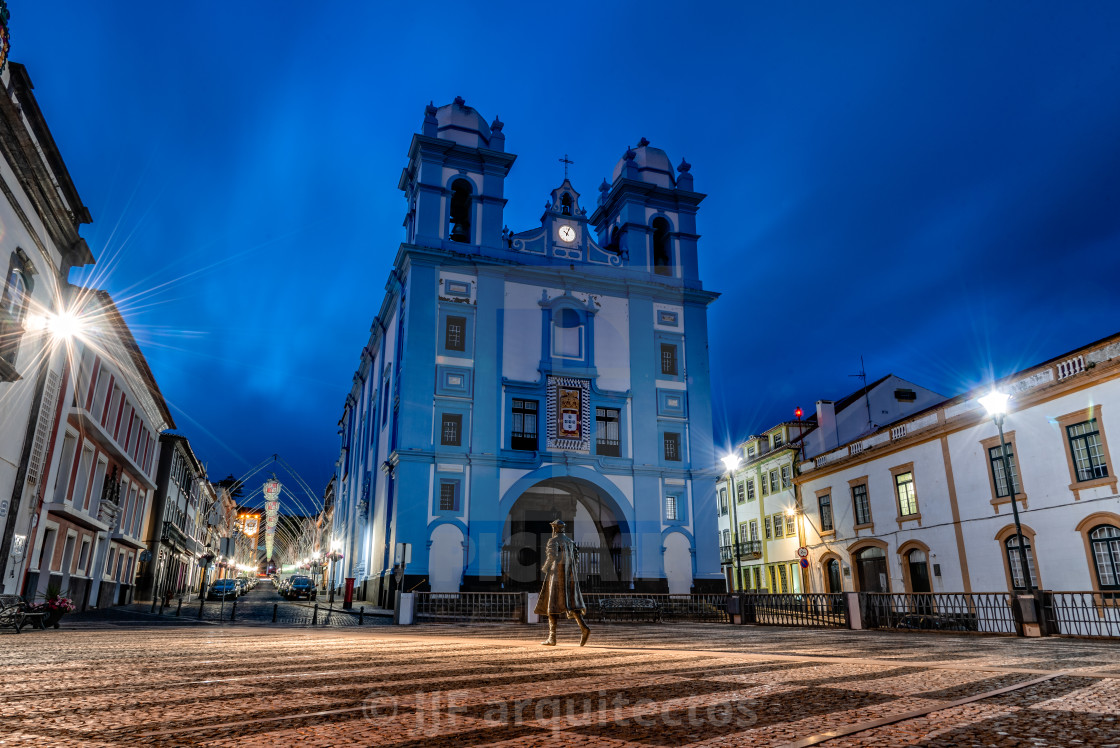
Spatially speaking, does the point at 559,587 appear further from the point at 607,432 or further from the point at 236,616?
the point at 607,432

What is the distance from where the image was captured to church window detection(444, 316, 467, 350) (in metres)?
33.3

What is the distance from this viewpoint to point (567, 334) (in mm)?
35625

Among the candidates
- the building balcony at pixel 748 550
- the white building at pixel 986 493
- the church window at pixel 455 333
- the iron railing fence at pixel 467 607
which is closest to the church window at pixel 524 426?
the church window at pixel 455 333

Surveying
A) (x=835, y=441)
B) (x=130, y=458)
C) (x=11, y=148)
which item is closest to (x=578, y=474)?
(x=835, y=441)

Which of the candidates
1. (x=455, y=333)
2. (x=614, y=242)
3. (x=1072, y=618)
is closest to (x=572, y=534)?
(x=455, y=333)

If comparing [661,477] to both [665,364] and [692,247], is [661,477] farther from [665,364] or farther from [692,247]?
[692,247]

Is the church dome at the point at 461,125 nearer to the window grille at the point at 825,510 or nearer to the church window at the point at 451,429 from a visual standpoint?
the church window at the point at 451,429

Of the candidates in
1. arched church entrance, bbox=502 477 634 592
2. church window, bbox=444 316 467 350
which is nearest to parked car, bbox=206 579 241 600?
arched church entrance, bbox=502 477 634 592

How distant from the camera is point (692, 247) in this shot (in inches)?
1538

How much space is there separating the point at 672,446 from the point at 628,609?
13.1 m

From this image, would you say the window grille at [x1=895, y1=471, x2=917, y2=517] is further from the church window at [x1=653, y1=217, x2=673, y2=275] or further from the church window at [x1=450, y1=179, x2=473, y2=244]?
the church window at [x1=450, y1=179, x2=473, y2=244]

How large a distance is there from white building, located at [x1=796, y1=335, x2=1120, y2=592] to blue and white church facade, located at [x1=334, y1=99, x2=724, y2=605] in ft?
22.1

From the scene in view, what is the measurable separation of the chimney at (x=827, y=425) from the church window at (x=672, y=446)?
10.3 metres

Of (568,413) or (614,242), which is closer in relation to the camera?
(568,413)
